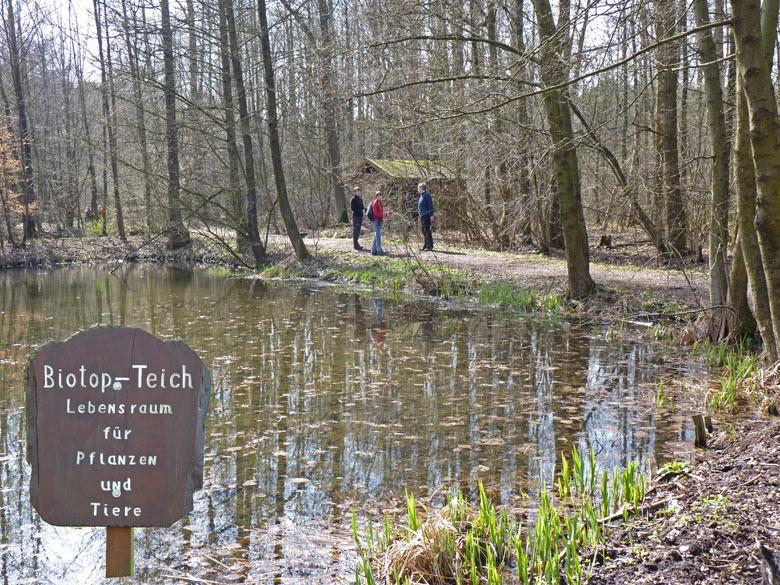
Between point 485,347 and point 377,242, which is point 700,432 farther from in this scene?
point 377,242

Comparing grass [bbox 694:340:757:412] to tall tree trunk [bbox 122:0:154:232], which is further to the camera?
tall tree trunk [bbox 122:0:154:232]

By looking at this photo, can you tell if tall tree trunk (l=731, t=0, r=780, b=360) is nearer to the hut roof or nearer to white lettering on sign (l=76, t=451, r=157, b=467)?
white lettering on sign (l=76, t=451, r=157, b=467)

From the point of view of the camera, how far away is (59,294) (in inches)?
833

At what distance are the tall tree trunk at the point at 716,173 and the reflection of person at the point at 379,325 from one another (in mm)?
5236

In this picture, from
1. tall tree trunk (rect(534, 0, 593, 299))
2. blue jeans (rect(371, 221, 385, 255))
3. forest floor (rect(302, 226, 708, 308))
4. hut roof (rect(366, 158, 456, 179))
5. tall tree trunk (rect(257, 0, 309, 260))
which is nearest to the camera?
tall tree trunk (rect(534, 0, 593, 299))

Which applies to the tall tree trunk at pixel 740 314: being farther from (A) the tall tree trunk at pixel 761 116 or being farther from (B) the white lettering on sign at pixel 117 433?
(B) the white lettering on sign at pixel 117 433

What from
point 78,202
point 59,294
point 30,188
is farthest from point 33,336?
point 78,202

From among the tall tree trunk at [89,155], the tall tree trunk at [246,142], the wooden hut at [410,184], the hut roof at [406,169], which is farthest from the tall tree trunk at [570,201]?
the tall tree trunk at [89,155]

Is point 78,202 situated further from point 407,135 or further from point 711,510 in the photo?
point 711,510

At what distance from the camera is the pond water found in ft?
18.2

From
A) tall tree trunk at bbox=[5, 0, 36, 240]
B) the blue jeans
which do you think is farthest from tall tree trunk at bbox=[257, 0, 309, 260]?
tall tree trunk at bbox=[5, 0, 36, 240]

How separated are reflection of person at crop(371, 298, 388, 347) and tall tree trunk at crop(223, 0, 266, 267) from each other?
23.7 ft

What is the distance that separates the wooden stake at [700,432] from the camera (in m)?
6.85

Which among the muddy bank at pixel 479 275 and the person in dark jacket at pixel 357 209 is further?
the person in dark jacket at pixel 357 209
